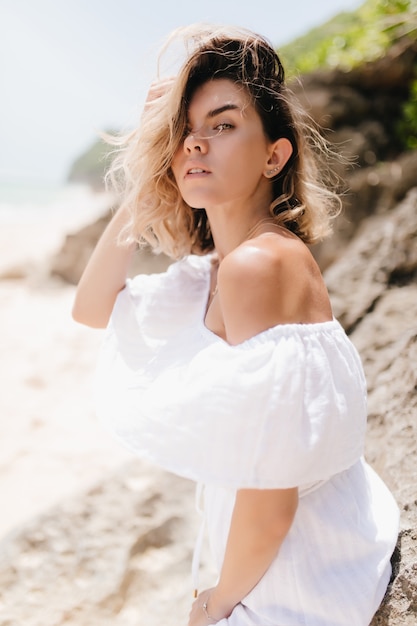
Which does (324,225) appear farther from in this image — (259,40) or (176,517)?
(176,517)

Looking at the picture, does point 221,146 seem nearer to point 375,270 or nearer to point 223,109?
point 223,109

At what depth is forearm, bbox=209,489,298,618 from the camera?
1.28 m

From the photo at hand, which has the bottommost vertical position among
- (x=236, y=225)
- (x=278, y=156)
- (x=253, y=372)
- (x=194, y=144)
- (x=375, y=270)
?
(x=375, y=270)

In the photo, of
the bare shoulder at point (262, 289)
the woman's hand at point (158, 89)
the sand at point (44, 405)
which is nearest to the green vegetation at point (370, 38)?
the sand at point (44, 405)

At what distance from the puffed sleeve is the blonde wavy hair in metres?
0.50

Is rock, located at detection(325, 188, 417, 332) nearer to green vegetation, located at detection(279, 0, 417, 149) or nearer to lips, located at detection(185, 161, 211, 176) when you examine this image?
lips, located at detection(185, 161, 211, 176)

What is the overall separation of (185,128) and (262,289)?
0.62 m

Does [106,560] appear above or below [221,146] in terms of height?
below

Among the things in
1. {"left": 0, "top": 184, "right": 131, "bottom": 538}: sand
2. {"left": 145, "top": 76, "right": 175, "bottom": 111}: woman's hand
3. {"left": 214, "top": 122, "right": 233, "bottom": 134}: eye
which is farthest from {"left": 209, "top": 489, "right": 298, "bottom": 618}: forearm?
{"left": 0, "top": 184, "right": 131, "bottom": 538}: sand

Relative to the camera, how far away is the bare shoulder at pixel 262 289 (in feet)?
4.19

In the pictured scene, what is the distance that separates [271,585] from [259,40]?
4.94 ft

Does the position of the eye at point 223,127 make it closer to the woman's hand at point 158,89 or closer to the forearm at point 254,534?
the woman's hand at point 158,89

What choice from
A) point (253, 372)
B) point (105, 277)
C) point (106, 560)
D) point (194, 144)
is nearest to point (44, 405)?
point (106, 560)

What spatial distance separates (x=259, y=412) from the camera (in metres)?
1.24
